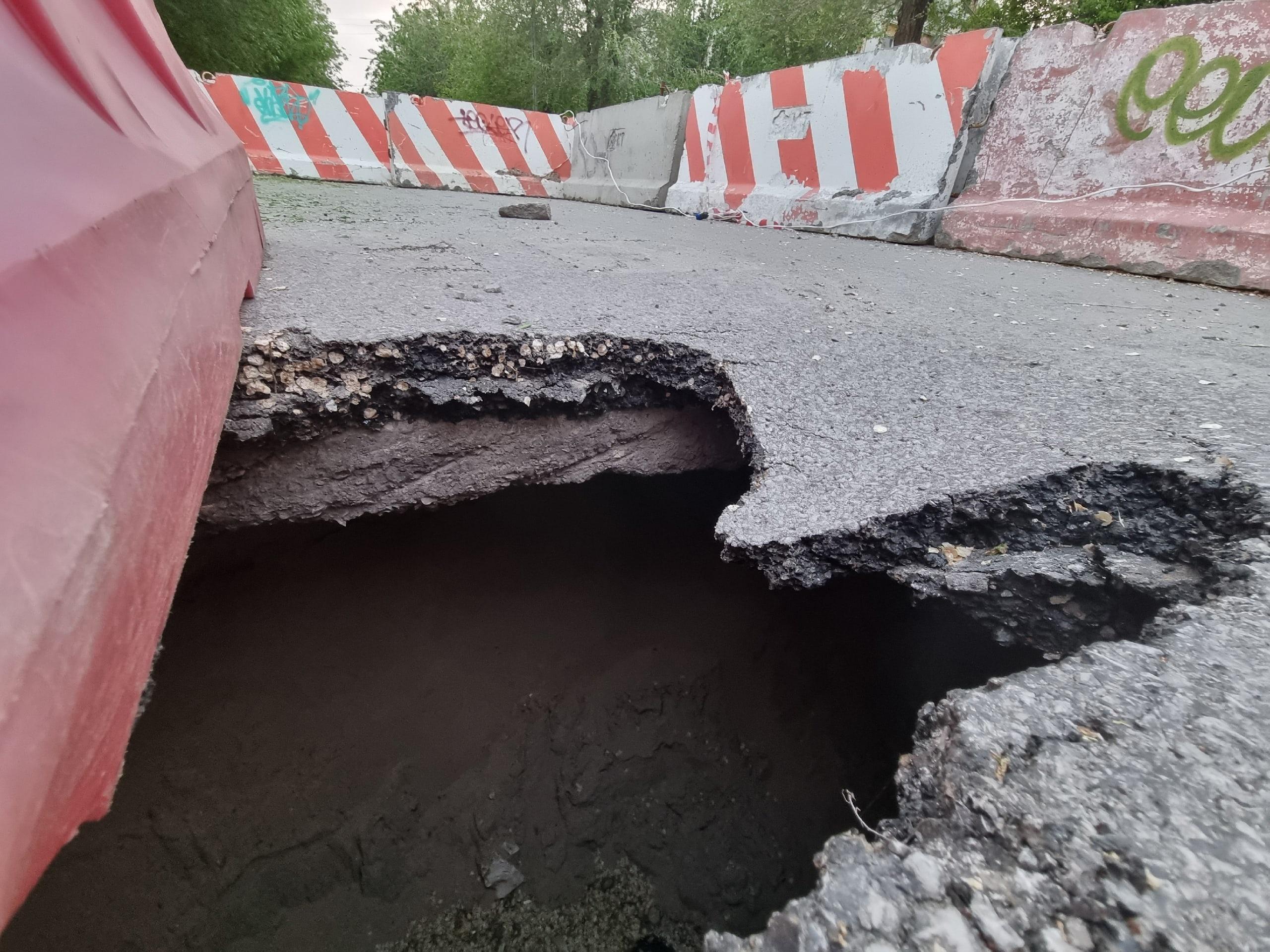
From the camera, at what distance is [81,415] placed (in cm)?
53

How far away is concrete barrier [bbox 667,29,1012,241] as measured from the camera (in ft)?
12.9

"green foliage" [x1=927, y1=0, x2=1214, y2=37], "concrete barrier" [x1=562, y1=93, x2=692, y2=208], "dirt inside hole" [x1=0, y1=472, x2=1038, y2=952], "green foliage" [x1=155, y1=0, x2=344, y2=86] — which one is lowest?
"dirt inside hole" [x1=0, y1=472, x2=1038, y2=952]

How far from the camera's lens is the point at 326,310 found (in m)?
1.53

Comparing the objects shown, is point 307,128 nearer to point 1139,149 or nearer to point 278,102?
point 278,102

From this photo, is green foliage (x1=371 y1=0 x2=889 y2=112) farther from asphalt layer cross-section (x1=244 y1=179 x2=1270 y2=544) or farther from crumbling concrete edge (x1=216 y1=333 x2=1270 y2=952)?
crumbling concrete edge (x1=216 y1=333 x2=1270 y2=952)

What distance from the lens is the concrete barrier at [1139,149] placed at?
2.94m

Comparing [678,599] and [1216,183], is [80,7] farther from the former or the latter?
[1216,183]

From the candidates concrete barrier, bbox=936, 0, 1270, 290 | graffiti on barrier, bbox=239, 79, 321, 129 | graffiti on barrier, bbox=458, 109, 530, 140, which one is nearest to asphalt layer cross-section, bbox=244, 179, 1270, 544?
concrete barrier, bbox=936, 0, 1270, 290

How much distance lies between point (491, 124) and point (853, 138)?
5.37 metres

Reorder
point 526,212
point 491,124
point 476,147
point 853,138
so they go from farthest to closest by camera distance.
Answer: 1. point 491,124
2. point 476,147
3. point 853,138
4. point 526,212

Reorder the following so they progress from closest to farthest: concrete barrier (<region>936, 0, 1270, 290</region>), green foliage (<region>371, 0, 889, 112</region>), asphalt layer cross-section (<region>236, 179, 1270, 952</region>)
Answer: asphalt layer cross-section (<region>236, 179, 1270, 952</region>) → concrete barrier (<region>936, 0, 1270, 290</region>) → green foliage (<region>371, 0, 889, 112</region>)

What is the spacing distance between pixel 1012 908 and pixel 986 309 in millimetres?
2204

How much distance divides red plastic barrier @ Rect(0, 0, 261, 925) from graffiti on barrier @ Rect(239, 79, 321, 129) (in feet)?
24.0

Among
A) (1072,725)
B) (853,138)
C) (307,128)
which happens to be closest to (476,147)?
(307,128)
